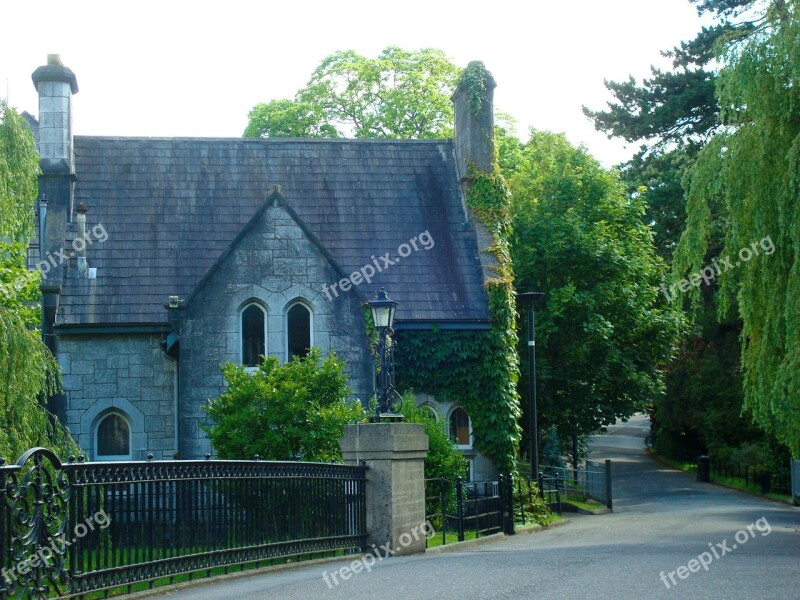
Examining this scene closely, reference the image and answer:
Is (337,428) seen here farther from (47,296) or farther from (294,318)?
(47,296)

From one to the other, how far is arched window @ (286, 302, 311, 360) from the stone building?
3cm

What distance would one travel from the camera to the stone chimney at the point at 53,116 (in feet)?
77.6

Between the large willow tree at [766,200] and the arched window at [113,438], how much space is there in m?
12.5

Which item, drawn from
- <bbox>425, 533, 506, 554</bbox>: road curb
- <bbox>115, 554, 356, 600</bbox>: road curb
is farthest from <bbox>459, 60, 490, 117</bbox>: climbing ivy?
<bbox>115, 554, 356, 600</bbox>: road curb

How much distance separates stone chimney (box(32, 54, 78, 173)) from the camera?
77.6 ft

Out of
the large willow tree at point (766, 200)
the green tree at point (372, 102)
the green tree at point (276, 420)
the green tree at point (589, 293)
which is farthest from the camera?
the green tree at point (372, 102)

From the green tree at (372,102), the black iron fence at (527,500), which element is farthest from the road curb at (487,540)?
the green tree at (372,102)

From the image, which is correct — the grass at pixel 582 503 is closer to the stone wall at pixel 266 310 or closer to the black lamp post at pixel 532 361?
the black lamp post at pixel 532 361

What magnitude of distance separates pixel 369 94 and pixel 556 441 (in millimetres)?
15223

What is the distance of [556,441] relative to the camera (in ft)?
121

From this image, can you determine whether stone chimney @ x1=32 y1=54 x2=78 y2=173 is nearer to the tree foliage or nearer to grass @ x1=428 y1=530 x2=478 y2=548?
the tree foliage

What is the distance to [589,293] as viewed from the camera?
100ft

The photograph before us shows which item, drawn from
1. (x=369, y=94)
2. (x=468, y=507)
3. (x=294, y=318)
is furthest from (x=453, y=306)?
(x=369, y=94)

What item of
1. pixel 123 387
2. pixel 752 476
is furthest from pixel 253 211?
pixel 752 476
